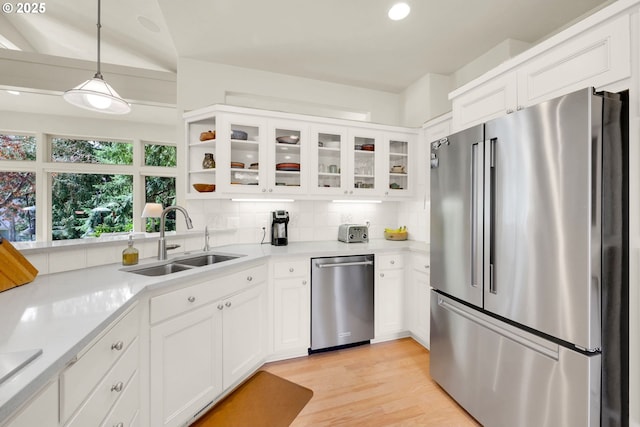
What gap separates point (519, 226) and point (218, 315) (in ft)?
6.04

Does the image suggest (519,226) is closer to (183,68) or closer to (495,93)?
(495,93)

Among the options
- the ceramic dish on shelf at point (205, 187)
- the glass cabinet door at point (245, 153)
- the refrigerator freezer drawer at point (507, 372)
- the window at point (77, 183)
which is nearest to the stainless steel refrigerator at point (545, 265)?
the refrigerator freezer drawer at point (507, 372)

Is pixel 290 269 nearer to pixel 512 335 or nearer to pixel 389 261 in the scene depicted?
pixel 389 261

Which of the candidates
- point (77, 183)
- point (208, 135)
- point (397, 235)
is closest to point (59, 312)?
point (208, 135)

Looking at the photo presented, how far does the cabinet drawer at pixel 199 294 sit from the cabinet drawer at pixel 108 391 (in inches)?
7.2

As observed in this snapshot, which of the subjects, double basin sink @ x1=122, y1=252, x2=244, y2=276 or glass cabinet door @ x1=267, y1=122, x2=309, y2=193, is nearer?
double basin sink @ x1=122, y1=252, x2=244, y2=276

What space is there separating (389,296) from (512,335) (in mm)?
1296

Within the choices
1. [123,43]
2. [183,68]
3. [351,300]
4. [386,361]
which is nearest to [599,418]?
[386,361]

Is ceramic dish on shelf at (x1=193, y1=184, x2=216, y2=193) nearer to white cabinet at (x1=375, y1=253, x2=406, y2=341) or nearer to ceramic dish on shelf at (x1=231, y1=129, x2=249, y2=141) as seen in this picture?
ceramic dish on shelf at (x1=231, y1=129, x2=249, y2=141)

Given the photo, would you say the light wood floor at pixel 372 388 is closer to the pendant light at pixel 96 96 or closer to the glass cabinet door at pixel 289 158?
the glass cabinet door at pixel 289 158

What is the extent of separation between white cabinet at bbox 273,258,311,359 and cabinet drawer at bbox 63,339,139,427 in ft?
3.83

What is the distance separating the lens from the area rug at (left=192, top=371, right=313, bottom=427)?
1636 millimetres

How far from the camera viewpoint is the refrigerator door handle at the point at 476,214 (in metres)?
1.57

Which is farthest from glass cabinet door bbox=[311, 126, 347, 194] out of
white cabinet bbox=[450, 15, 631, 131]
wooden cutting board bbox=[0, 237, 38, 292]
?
wooden cutting board bbox=[0, 237, 38, 292]
